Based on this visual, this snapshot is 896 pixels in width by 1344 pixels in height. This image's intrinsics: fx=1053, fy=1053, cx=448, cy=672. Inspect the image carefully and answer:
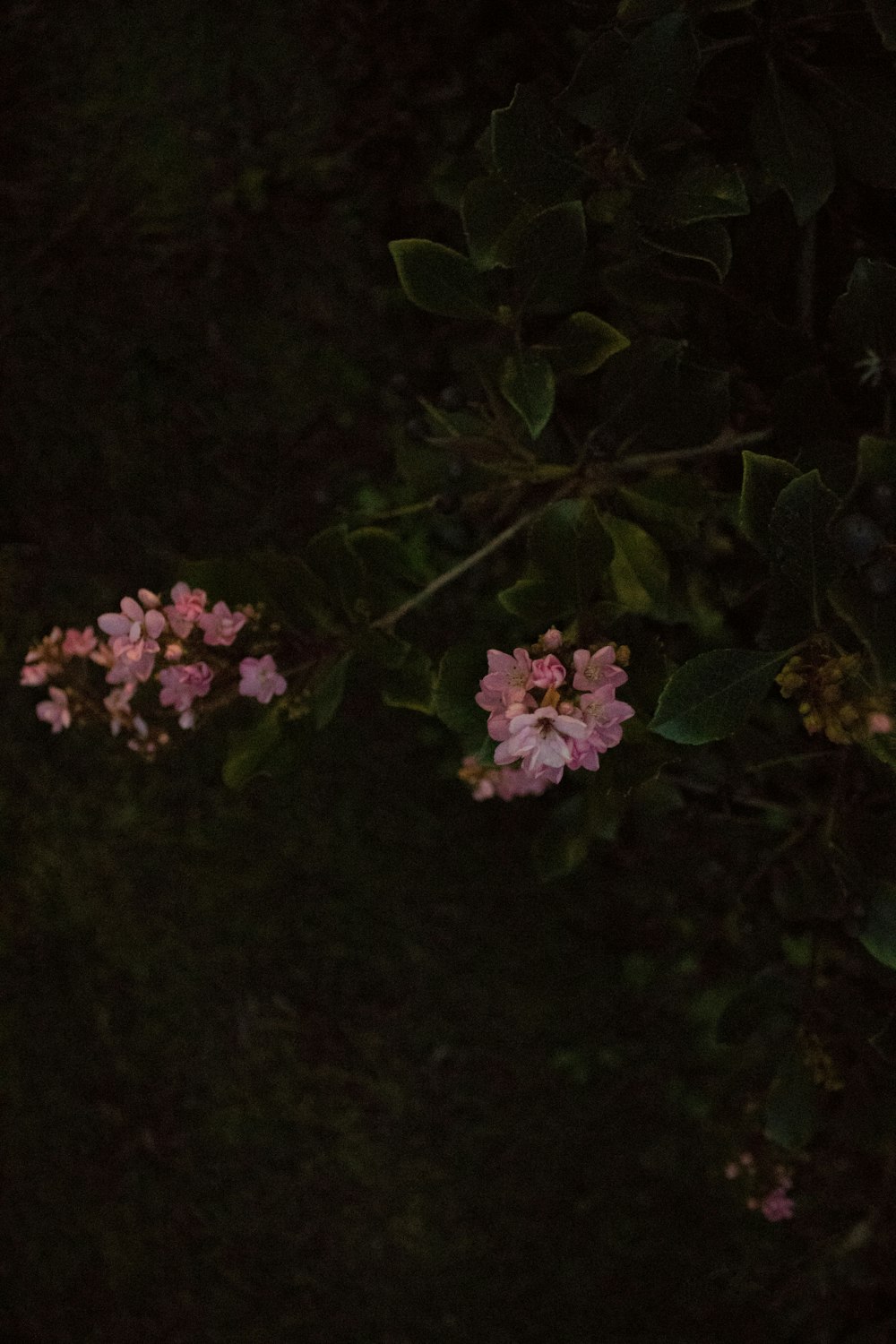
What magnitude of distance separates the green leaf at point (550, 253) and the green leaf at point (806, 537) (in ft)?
1.07

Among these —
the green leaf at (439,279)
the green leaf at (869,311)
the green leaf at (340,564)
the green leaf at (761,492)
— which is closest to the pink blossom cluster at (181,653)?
the green leaf at (340,564)

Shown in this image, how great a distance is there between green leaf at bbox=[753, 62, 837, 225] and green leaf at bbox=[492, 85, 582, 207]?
8.5 inches

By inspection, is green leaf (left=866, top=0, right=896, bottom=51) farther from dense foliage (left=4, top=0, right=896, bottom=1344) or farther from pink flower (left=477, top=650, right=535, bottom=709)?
pink flower (left=477, top=650, right=535, bottom=709)

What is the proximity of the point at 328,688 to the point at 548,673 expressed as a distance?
0.41 m

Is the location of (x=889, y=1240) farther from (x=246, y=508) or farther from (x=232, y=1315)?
(x=246, y=508)

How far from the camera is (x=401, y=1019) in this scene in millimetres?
2092

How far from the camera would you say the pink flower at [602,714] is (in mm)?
903

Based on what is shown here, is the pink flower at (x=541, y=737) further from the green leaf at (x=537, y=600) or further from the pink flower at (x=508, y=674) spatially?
the green leaf at (x=537, y=600)

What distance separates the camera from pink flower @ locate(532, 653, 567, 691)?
89 cm

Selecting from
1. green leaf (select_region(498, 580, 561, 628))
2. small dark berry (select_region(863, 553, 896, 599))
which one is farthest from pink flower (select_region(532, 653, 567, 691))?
small dark berry (select_region(863, 553, 896, 599))

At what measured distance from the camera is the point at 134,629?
1.08 metres

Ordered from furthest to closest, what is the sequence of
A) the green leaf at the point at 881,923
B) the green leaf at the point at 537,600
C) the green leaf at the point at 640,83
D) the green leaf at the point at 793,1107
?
1. the green leaf at the point at 793,1107
2. the green leaf at the point at 881,923
3. the green leaf at the point at 537,600
4. the green leaf at the point at 640,83

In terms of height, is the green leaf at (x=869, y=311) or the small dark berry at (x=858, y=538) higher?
the green leaf at (x=869, y=311)

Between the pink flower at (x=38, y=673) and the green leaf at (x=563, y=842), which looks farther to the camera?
the green leaf at (x=563, y=842)
